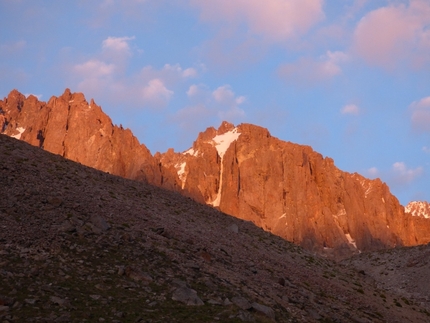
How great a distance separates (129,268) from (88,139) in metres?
172

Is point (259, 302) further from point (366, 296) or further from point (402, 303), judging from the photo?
point (402, 303)

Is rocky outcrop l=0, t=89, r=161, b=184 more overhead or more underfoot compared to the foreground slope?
more overhead

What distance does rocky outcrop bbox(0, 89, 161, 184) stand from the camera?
606 ft

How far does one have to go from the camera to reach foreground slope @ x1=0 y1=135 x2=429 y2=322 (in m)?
20.3

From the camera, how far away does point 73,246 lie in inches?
953

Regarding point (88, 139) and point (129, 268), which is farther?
point (88, 139)

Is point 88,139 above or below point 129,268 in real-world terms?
above

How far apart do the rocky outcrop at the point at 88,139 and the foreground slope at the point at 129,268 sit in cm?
14415

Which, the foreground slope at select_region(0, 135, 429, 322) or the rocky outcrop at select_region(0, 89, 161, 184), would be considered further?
the rocky outcrop at select_region(0, 89, 161, 184)

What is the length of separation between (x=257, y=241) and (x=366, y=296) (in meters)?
9.65

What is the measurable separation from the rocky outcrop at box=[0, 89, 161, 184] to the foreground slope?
144 m

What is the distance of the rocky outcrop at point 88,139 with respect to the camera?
18462cm

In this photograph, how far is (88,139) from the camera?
625 ft

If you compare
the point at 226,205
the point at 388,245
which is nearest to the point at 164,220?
the point at 226,205
